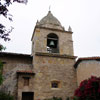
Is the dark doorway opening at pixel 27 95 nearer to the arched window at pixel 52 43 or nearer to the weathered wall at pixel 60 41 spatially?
the weathered wall at pixel 60 41

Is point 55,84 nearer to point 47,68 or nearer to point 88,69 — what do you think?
point 47,68

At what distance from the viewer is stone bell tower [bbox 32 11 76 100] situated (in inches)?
525

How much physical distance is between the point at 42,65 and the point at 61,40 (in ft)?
11.6

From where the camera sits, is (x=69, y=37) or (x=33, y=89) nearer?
(x=33, y=89)

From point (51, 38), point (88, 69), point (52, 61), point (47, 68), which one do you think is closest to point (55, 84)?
point (47, 68)

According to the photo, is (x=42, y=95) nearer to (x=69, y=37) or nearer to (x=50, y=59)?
(x=50, y=59)

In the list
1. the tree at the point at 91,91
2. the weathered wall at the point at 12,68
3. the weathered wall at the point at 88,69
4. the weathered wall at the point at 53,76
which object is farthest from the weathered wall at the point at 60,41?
the tree at the point at 91,91

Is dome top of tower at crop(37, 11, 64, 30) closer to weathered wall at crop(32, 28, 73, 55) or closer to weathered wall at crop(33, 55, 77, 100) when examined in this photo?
weathered wall at crop(32, 28, 73, 55)

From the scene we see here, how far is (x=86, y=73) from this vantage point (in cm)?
1288

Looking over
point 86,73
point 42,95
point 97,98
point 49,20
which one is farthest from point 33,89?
point 49,20

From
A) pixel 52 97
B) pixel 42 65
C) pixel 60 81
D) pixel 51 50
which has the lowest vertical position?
pixel 52 97

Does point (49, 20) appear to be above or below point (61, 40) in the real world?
above

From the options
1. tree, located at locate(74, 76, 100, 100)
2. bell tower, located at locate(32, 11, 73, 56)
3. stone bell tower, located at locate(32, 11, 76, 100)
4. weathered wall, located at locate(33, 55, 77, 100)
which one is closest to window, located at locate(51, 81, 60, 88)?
stone bell tower, located at locate(32, 11, 76, 100)

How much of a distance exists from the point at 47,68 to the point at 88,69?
3.67 metres
